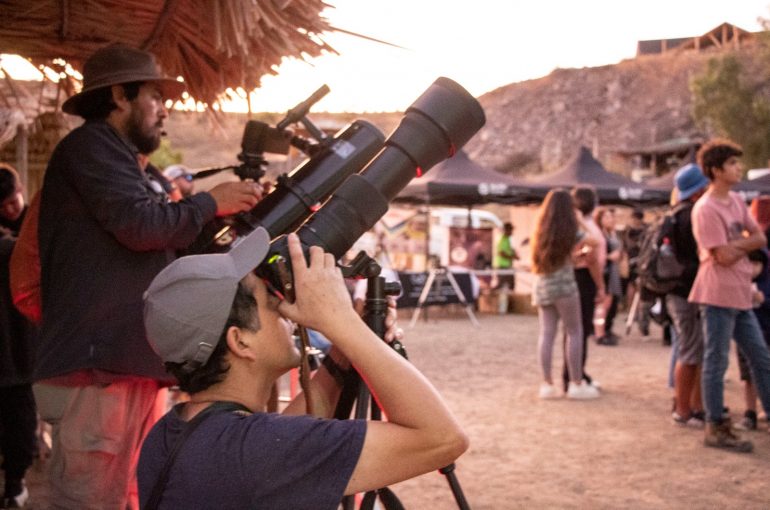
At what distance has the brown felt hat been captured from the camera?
2.63 metres

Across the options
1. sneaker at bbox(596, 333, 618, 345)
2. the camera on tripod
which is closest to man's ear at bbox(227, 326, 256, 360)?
the camera on tripod

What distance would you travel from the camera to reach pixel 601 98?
66500 mm

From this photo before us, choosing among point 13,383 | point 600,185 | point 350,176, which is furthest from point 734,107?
point 350,176

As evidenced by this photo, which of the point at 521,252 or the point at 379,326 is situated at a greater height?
the point at 379,326

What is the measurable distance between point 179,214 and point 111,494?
866 millimetres

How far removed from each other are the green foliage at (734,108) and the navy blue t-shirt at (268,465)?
46.1 meters

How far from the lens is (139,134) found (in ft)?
8.95

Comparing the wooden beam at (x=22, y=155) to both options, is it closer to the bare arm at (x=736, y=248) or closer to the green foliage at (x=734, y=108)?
the bare arm at (x=736, y=248)

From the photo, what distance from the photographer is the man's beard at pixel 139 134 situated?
2.73 m

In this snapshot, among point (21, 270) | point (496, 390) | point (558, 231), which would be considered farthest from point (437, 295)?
point (21, 270)

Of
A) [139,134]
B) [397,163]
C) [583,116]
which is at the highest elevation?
[583,116]

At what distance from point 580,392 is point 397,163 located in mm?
5409

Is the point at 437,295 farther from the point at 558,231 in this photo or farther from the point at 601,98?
A: the point at 601,98

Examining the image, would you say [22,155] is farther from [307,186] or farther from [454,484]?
[454,484]
